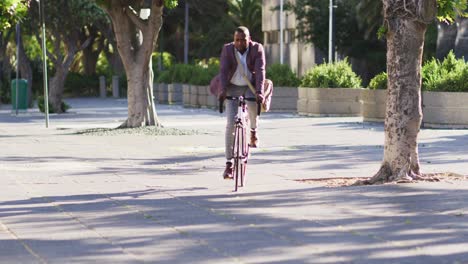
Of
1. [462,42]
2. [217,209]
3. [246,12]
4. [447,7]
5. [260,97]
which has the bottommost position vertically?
[217,209]

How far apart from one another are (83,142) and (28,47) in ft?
214

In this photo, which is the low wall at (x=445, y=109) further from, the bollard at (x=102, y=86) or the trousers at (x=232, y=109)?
the bollard at (x=102, y=86)

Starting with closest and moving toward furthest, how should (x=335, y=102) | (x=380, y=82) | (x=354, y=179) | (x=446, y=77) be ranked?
(x=354, y=179), (x=446, y=77), (x=380, y=82), (x=335, y=102)

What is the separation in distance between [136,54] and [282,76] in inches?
477

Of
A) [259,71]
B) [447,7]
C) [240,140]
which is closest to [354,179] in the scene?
[240,140]

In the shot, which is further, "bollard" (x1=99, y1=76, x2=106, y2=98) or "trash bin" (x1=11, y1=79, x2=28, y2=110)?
"bollard" (x1=99, y1=76, x2=106, y2=98)

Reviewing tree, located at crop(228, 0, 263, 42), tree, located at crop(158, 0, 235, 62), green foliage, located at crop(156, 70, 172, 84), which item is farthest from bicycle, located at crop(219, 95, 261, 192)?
tree, located at crop(228, 0, 263, 42)

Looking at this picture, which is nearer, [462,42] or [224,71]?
[224,71]

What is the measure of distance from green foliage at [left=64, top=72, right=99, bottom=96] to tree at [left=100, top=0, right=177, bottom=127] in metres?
43.3

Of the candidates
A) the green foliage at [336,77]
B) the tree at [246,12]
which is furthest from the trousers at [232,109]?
the tree at [246,12]

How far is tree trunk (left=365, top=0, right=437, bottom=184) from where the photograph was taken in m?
12.8

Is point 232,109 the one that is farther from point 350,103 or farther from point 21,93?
point 21,93

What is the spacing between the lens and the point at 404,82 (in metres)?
12.9

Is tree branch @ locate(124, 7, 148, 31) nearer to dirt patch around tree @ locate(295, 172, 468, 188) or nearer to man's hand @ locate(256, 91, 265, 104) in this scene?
dirt patch around tree @ locate(295, 172, 468, 188)
